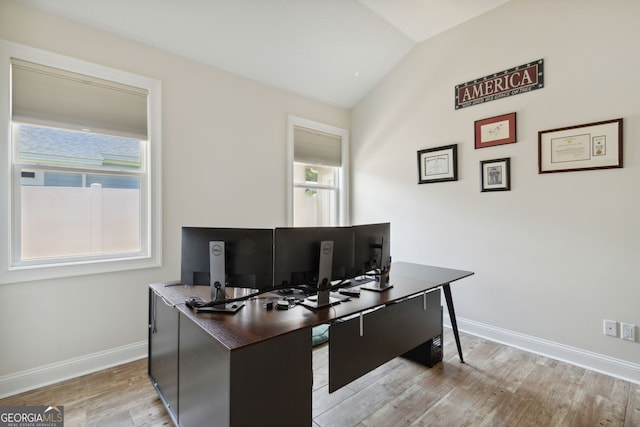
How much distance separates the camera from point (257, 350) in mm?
1295

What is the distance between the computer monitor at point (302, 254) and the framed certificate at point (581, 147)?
2089 mm

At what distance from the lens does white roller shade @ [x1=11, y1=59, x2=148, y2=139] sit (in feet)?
6.88

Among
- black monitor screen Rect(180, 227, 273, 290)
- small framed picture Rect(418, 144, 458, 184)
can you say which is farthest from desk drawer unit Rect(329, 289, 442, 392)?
small framed picture Rect(418, 144, 458, 184)

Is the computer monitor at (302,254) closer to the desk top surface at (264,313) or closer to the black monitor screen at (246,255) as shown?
the black monitor screen at (246,255)

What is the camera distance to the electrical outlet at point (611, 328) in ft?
7.50

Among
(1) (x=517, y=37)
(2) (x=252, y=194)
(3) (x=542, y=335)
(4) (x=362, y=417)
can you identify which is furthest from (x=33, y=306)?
(1) (x=517, y=37)

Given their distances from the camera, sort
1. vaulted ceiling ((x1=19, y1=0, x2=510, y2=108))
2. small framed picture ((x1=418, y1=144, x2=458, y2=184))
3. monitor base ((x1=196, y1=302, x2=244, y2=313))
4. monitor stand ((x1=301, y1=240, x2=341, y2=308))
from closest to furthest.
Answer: monitor base ((x1=196, y1=302, x2=244, y2=313))
monitor stand ((x1=301, y1=240, x2=341, y2=308))
vaulted ceiling ((x1=19, y1=0, x2=510, y2=108))
small framed picture ((x1=418, y1=144, x2=458, y2=184))

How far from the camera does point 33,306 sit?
2129 millimetres

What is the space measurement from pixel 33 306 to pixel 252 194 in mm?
1972

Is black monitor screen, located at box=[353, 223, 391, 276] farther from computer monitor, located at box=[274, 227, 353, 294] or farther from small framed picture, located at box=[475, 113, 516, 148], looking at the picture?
small framed picture, located at box=[475, 113, 516, 148]

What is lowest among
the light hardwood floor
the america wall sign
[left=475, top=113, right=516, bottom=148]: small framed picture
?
the light hardwood floor

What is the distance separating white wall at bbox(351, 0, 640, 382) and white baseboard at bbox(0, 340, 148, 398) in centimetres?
295

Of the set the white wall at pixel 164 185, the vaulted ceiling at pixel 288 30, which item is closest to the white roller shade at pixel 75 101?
the white wall at pixel 164 185

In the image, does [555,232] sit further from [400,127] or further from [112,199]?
[112,199]
